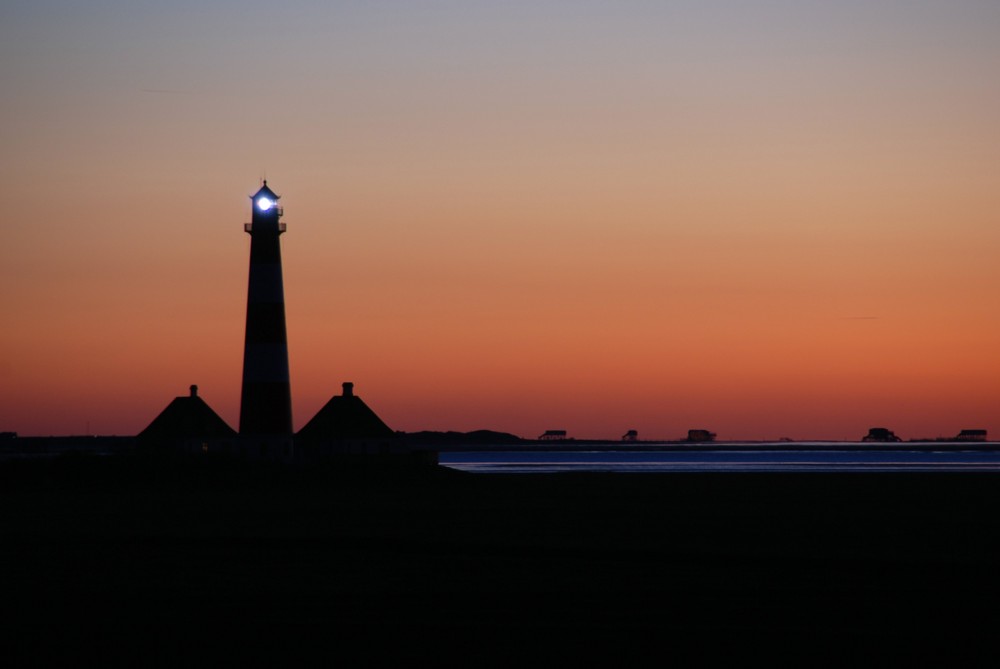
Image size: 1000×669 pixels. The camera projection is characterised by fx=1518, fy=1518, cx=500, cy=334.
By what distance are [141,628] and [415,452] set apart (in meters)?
66.9

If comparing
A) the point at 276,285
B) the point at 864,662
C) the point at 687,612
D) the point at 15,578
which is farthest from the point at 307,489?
the point at 864,662

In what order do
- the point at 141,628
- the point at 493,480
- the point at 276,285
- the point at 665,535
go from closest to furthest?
the point at 141,628
the point at 665,535
the point at 276,285
the point at 493,480

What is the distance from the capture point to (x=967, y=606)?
20.8 m

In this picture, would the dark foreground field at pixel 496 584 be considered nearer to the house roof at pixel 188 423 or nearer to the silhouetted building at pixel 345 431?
the house roof at pixel 188 423

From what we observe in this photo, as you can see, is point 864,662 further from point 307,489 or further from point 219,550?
point 307,489

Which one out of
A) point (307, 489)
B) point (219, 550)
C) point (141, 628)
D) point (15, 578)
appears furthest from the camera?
point (307, 489)

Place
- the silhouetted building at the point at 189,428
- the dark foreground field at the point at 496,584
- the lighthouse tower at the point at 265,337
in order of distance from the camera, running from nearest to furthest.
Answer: the dark foreground field at the point at 496,584, the lighthouse tower at the point at 265,337, the silhouetted building at the point at 189,428

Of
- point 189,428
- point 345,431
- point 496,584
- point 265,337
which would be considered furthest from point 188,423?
point 496,584

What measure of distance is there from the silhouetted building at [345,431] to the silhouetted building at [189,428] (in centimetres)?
502

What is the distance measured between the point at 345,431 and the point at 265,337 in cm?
1763

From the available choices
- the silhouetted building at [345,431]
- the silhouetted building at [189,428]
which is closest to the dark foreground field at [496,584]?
the silhouetted building at [189,428]

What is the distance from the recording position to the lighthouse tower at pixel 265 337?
228 feet

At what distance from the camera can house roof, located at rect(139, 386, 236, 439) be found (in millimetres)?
81438

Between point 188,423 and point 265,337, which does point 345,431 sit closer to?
point 188,423
